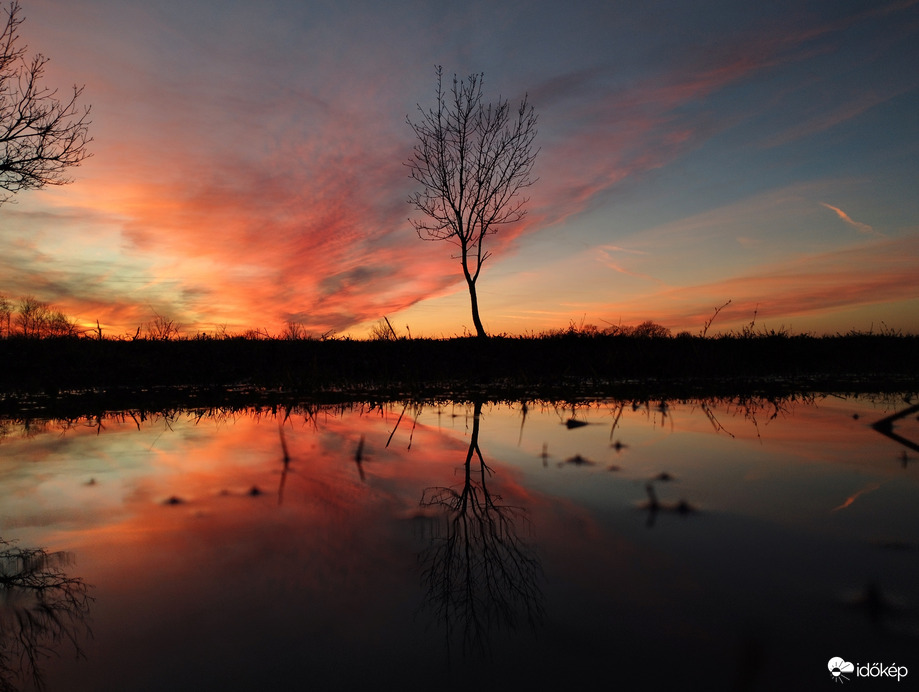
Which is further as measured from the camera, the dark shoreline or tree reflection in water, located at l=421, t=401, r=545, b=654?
the dark shoreline

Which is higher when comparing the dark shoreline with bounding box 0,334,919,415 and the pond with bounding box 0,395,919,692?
the dark shoreline with bounding box 0,334,919,415

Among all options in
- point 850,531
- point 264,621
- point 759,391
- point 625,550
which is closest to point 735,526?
point 850,531

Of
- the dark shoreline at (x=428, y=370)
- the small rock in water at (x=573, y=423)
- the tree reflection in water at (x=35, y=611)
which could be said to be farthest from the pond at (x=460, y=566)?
the dark shoreline at (x=428, y=370)

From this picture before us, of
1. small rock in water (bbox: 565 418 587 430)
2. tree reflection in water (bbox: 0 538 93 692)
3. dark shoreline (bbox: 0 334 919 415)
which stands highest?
dark shoreline (bbox: 0 334 919 415)

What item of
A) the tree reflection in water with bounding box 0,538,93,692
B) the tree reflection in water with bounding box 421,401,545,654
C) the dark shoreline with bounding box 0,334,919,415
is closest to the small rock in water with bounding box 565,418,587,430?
the dark shoreline with bounding box 0,334,919,415

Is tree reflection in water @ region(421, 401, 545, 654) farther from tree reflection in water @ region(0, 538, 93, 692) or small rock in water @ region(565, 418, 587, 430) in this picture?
small rock in water @ region(565, 418, 587, 430)

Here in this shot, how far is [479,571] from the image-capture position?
6.95 ft

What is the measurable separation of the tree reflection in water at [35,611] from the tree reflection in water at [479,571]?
1.16 metres

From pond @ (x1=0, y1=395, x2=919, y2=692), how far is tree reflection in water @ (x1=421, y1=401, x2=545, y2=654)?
0.01 m

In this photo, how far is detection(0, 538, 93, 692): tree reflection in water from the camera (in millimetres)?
1624

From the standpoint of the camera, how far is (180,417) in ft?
20.2

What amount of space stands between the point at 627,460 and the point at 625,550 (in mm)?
1614

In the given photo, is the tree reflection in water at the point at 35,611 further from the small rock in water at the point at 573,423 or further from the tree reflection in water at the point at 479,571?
the small rock in water at the point at 573,423

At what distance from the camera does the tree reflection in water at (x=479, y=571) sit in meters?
1.75
